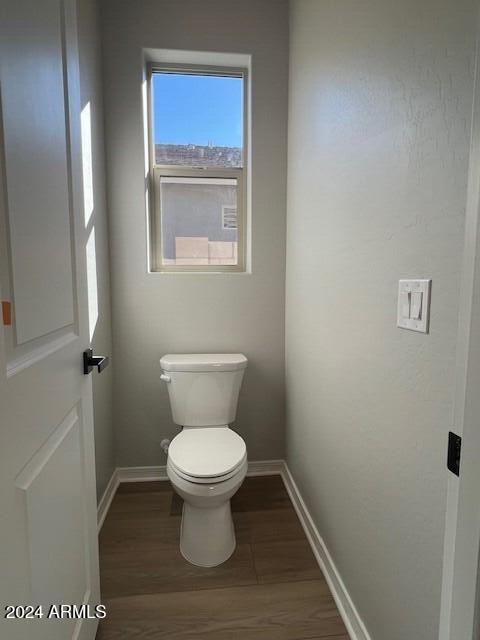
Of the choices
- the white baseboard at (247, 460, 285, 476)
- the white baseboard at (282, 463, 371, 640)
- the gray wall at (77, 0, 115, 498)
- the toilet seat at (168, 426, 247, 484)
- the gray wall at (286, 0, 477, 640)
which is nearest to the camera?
the gray wall at (286, 0, 477, 640)

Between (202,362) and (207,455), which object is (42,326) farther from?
(202,362)

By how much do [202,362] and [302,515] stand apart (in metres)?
0.91

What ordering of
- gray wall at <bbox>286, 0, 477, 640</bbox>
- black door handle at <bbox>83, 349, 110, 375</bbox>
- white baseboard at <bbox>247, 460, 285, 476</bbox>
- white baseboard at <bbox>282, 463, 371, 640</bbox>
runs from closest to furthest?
gray wall at <bbox>286, 0, 477, 640</bbox>
black door handle at <bbox>83, 349, 110, 375</bbox>
white baseboard at <bbox>282, 463, 371, 640</bbox>
white baseboard at <bbox>247, 460, 285, 476</bbox>

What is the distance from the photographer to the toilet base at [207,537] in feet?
4.96

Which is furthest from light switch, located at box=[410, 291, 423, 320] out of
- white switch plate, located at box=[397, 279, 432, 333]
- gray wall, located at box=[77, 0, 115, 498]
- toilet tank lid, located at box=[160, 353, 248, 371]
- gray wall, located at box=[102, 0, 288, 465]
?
gray wall, located at box=[77, 0, 115, 498]

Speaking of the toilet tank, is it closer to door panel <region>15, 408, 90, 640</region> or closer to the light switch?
door panel <region>15, 408, 90, 640</region>

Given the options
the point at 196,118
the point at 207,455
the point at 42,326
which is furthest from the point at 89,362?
the point at 196,118

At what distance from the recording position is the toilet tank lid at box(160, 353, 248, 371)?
1.84m

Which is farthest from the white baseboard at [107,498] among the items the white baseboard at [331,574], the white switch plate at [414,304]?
the white switch plate at [414,304]

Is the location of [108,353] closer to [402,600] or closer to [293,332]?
[293,332]

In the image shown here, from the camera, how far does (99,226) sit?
1790 mm

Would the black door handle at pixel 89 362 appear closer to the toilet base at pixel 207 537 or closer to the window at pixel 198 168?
the toilet base at pixel 207 537

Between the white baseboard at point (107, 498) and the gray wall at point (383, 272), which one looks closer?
the gray wall at point (383, 272)

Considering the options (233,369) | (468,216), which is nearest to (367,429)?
(468,216)
